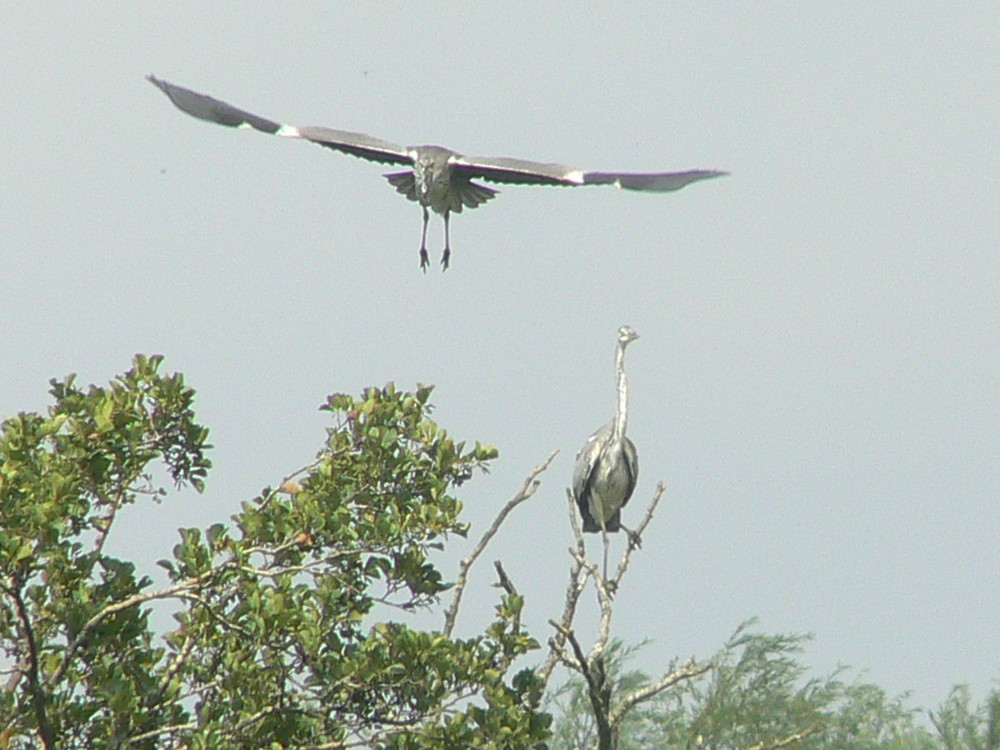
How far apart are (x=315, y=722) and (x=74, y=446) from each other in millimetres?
1969

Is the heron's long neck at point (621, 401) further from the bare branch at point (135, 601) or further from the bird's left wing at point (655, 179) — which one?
the bare branch at point (135, 601)

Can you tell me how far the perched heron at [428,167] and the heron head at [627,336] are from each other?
157 inches

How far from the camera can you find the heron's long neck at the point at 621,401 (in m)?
18.3

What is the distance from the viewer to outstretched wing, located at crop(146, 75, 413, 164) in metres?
13.2

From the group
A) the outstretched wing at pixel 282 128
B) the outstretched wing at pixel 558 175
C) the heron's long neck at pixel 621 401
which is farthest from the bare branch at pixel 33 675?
the heron's long neck at pixel 621 401

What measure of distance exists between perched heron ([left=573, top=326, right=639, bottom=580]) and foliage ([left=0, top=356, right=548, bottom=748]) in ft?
27.1

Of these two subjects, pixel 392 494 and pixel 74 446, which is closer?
pixel 74 446

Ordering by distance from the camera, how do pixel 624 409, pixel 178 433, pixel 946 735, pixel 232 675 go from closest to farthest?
pixel 232 675, pixel 178 433, pixel 624 409, pixel 946 735

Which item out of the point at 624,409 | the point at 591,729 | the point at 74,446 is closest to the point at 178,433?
the point at 74,446

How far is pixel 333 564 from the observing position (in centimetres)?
980

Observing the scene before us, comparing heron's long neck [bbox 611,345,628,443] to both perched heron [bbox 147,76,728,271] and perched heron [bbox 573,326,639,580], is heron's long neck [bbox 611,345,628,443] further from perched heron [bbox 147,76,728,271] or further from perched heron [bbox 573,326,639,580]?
perched heron [bbox 147,76,728,271]

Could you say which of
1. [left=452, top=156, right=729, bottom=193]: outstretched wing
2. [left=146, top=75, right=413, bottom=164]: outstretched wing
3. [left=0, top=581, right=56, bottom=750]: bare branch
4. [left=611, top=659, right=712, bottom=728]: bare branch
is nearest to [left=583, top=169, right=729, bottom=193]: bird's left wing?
[left=452, top=156, right=729, bottom=193]: outstretched wing

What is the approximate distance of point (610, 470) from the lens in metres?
18.2

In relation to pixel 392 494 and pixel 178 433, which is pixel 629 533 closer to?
pixel 392 494
